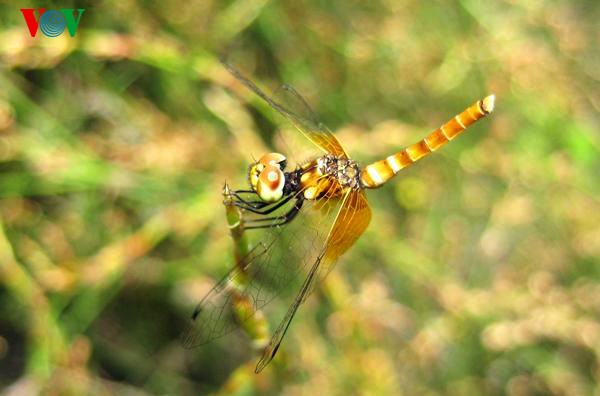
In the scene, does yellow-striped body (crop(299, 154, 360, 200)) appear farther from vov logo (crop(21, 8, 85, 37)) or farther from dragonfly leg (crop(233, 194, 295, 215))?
vov logo (crop(21, 8, 85, 37))

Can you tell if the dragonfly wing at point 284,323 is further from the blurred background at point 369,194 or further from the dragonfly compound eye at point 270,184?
the blurred background at point 369,194

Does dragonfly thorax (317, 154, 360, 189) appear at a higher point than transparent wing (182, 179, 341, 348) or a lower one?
higher

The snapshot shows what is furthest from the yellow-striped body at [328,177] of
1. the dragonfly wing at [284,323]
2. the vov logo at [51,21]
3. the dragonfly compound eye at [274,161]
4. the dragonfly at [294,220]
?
the vov logo at [51,21]

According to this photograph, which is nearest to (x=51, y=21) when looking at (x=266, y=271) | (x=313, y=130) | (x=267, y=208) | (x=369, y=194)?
(x=313, y=130)

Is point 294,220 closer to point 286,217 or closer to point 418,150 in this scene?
point 286,217

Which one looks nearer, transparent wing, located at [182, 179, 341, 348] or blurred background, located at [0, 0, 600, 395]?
transparent wing, located at [182, 179, 341, 348]

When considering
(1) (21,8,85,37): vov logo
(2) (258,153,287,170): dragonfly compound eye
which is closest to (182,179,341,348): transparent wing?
(2) (258,153,287,170): dragonfly compound eye

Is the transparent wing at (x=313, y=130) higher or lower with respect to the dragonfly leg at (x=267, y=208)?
higher
